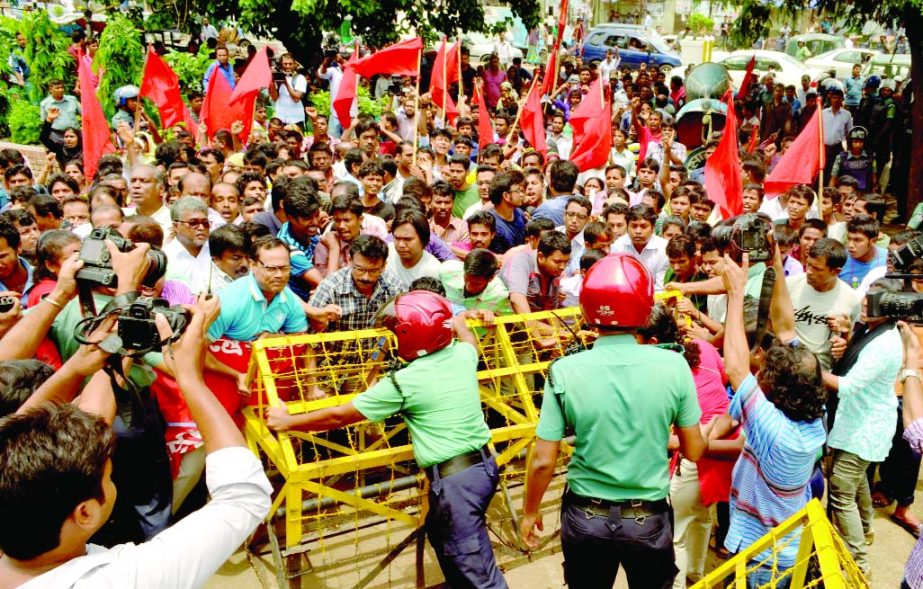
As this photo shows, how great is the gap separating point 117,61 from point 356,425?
10227 millimetres

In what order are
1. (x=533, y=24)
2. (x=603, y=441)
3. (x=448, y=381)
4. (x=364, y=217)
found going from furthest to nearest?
(x=533, y=24), (x=364, y=217), (x=448, y=381), (x=603, y=441)

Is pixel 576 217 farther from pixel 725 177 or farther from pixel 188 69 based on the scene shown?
pixel 188 69

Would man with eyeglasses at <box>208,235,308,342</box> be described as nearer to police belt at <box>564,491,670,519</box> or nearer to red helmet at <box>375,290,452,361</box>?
red helmet at <box>375,290,452,361</box>

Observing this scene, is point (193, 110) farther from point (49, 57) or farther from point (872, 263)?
point (872, 263)

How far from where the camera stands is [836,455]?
4180mm

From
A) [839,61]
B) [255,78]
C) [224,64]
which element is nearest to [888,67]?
[839,61]

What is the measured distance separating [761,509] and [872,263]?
11.6 ft

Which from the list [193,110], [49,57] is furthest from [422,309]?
[49,57]

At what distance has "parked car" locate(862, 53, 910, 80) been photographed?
16.8 meters

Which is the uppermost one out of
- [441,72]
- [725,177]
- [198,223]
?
[441,72]

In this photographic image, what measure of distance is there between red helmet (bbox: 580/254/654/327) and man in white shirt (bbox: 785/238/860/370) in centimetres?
241

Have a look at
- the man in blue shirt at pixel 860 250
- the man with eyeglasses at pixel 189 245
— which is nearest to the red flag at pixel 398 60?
the man with eyeglasses at pixel 189 245

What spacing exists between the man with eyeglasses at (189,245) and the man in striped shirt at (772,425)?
3.38 meters

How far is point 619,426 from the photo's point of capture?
285cm
